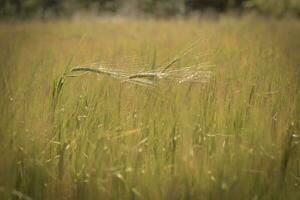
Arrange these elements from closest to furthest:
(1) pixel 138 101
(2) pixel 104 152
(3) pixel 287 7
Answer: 1. (2) pixel 104 152
2. (1) pixel 138 101
3. (3) pixel 287 7

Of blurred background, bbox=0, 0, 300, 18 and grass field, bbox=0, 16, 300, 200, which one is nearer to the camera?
grass field, bbox=0, 16, 300, 200

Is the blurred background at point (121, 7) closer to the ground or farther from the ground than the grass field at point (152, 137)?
farther from the ground

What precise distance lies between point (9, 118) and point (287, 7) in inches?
278

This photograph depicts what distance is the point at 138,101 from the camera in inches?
64.2

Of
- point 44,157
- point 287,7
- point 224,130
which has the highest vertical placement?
point 287,7

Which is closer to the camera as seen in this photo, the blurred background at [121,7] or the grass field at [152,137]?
the grass field at [152,137]

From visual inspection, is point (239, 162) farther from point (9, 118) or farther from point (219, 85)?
point (9, 118)

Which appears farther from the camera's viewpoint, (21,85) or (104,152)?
(21,85)

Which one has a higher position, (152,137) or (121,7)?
(121,7)

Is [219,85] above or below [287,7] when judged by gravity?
below

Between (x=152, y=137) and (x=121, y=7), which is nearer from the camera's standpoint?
(x=152, y=137)

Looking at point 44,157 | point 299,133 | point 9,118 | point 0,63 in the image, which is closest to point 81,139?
point 44,157

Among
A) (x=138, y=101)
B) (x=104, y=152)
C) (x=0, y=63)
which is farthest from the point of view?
(x=0, y=63)

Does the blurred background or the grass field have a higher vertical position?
the blurred background
